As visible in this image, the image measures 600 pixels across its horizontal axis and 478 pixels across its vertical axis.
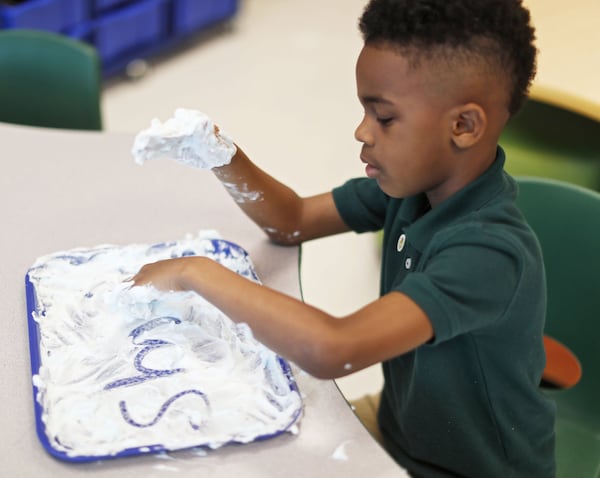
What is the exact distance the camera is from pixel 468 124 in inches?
37.7

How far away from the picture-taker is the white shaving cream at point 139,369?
0.92 meters

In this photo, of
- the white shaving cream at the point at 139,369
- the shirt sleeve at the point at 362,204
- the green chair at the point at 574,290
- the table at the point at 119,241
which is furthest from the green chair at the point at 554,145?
the white shaving cream at the point at 139,369

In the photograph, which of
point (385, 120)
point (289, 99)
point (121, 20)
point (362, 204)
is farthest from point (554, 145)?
point (121, 20)

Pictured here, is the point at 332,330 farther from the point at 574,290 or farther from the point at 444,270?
the point at 574,290

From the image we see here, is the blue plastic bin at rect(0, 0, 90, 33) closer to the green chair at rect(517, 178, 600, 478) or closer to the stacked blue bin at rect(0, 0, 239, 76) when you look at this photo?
the stacked blue bin at rect(0, 0, 239, 76)

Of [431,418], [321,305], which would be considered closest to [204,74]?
[321,305]

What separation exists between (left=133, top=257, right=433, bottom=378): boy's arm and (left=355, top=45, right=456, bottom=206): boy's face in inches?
7.0

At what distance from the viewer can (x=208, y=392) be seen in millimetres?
979

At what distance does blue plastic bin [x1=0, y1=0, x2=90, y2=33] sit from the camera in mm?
2709

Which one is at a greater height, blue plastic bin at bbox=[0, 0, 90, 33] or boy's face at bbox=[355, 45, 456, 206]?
boy's face at bbox=[355, 45, 456, 206]

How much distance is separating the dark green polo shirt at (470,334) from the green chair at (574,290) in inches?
9.6

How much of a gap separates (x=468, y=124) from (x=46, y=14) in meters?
2.31

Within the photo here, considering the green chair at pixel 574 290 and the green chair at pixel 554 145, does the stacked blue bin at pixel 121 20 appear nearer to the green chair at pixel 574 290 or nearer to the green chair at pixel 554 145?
the green chair at pixel 554 145

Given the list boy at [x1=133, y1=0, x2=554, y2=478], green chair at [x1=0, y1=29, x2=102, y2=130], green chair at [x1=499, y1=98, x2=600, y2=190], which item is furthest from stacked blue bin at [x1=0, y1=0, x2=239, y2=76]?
boy at [x1=133, y1=0, x2=554, y2=478]
